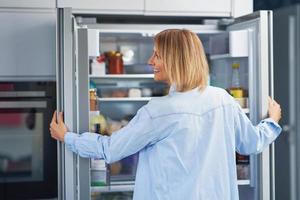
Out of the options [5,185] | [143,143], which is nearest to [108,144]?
[143,143]

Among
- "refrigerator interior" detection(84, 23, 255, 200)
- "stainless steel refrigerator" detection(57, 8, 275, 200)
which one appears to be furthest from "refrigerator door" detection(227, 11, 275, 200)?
"refrigerator interior" detection(84, 23, 255, 200)

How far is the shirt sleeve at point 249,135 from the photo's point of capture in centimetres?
183

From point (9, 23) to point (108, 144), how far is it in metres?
0.84

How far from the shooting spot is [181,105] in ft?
5.49

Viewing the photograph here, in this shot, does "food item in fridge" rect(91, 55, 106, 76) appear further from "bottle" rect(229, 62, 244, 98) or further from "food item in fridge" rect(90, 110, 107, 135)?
"bottle" rect(229, 62, 244, 98)

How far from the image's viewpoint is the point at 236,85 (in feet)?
7.93

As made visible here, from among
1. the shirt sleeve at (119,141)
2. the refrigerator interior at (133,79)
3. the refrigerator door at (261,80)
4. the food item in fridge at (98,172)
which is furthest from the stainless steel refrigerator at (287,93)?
the shirt sleeve at (119,141)

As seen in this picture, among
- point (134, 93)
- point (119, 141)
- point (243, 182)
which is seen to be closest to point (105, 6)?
point (134, 93)

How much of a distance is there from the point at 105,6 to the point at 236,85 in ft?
2.24

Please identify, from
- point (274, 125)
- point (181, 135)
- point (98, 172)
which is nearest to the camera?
point (181, 135)

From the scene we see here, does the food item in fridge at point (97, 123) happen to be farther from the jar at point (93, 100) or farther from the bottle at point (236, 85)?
the bottle at point (236, 85)

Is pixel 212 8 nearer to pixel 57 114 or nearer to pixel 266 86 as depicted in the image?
pixel 266 86

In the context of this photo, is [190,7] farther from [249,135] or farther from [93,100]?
[249,135]

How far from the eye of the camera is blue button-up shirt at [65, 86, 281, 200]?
1.67 metres
